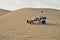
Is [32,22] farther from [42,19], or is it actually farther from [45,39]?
[45,39]

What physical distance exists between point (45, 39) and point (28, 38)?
46.6 inches

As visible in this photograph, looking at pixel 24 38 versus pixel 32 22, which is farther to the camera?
pixel 32 22

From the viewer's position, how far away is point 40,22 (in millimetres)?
28859

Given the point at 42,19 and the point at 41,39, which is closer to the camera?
the point at 41,39

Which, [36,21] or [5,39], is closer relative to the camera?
[5,39]

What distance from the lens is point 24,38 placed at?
15.1 metres

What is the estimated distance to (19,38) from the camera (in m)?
15.1

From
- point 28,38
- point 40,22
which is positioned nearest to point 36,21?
point 40,22

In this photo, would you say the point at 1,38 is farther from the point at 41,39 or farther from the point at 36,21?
the point at 36,21

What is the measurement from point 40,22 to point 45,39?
1404cm

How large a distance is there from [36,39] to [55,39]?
1.28m

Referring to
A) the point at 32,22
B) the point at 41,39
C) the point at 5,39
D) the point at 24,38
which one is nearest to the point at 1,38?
the point at 5,39

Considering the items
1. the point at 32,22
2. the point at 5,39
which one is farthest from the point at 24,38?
the point at 32,22

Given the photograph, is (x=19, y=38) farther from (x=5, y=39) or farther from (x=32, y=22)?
(x=32, y=22)
